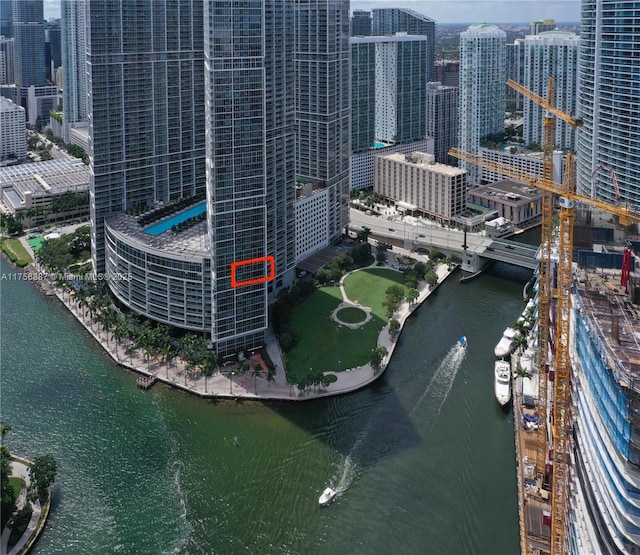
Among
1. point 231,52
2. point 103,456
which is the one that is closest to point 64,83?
point 231,52

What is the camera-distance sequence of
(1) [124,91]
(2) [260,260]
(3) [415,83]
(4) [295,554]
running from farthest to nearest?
1. (3) [415,83]
2. (1) [124,91]
3. (2) [260,260]
4. (4) [295,554]

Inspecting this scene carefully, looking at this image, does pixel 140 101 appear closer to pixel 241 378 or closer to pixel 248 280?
pixel 248 280

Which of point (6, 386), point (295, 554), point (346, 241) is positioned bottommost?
point (295, 554)

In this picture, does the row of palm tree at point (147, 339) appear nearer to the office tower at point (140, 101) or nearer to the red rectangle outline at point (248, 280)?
the red rectangle outline at point (248, 280)

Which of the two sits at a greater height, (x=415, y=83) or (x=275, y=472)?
(x=415, y=83)

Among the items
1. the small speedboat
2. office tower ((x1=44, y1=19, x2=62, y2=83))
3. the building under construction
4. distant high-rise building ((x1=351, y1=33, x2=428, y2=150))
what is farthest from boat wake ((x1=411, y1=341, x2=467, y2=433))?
office tower ((x1=44, y1=19, x2=62, y2=83))

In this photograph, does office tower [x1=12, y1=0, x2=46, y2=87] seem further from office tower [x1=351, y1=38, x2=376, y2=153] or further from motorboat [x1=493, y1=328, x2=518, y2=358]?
motorboat [x1=493, y1=328, x2=518, y2=358]

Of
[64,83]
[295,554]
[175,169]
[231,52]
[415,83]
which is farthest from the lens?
[64,83]

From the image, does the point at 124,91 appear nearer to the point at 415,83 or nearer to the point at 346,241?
the point at 346,241
